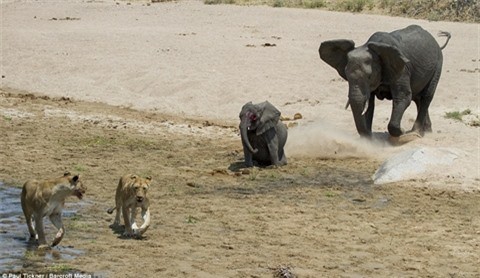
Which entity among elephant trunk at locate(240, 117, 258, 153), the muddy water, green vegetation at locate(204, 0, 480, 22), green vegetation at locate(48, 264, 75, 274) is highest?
green vegetation at locate(48, 264, 75, 274)

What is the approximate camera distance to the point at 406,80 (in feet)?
55.5

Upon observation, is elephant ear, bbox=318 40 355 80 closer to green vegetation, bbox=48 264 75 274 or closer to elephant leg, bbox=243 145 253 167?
elephant leg, bbox=243 145 253 167

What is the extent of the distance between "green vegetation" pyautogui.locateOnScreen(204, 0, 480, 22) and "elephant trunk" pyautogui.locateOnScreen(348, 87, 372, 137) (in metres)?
→ 13.6

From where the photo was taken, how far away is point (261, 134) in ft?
50.4

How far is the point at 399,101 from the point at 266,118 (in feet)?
8.74

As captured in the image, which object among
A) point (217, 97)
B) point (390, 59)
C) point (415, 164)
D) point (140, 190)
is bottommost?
point (217, 97)

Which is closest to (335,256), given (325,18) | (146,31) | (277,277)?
(277,277)

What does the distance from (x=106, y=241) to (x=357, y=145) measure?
22.1 ft

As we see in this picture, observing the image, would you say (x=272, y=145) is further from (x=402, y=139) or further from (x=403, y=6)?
(x=403, y=6)

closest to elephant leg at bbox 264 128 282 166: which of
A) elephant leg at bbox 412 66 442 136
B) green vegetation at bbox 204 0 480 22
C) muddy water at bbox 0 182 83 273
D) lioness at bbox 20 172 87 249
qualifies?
elephant leg at bbox 412 66 442 136

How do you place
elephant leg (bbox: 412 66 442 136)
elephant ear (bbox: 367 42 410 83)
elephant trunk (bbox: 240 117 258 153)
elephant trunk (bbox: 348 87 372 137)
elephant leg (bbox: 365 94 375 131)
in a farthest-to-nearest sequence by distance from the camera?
elephant leg (bbox: 412 66 442 136) → elephant leg (bbox: 365 94 375 131) → elephant ear (bbox: 367 42 410 83) → elephant trunk (bbox: 348 87 372 137) → elephant trunk (bbox: 240 117 258 153)

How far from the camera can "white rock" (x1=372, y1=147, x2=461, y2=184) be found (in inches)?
563

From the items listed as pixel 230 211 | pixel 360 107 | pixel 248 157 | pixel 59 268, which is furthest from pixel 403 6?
pixel 59 268

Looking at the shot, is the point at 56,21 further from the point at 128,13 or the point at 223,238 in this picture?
the point at 223,238
